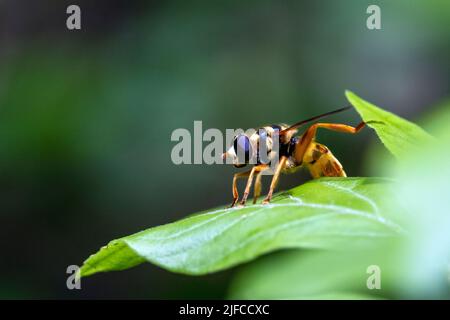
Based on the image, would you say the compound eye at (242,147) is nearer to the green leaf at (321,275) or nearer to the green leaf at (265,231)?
the green leaf at (265,231)

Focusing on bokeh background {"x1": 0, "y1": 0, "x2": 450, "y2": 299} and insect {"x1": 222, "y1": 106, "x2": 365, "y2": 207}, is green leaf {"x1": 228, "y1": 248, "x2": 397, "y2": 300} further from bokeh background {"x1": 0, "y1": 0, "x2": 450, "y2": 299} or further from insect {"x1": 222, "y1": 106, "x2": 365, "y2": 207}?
bokeh background {"x1": 0, "y1": 0, "x2": 450, "y2": 299}

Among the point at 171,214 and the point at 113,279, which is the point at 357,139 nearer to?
the point at 171,214

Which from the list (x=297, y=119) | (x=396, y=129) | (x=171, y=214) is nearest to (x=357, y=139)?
(x=297, y=119)

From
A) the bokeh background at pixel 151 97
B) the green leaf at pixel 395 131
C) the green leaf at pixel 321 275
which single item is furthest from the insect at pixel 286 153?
the bokeh background at pixel 151 97

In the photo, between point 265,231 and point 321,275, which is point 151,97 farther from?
point 321,275

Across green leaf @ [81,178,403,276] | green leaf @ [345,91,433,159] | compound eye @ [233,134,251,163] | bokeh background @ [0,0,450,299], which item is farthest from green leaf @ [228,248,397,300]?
bokeh background @ [0,0,450,299]

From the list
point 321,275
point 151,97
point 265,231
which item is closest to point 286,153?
point 265,231
